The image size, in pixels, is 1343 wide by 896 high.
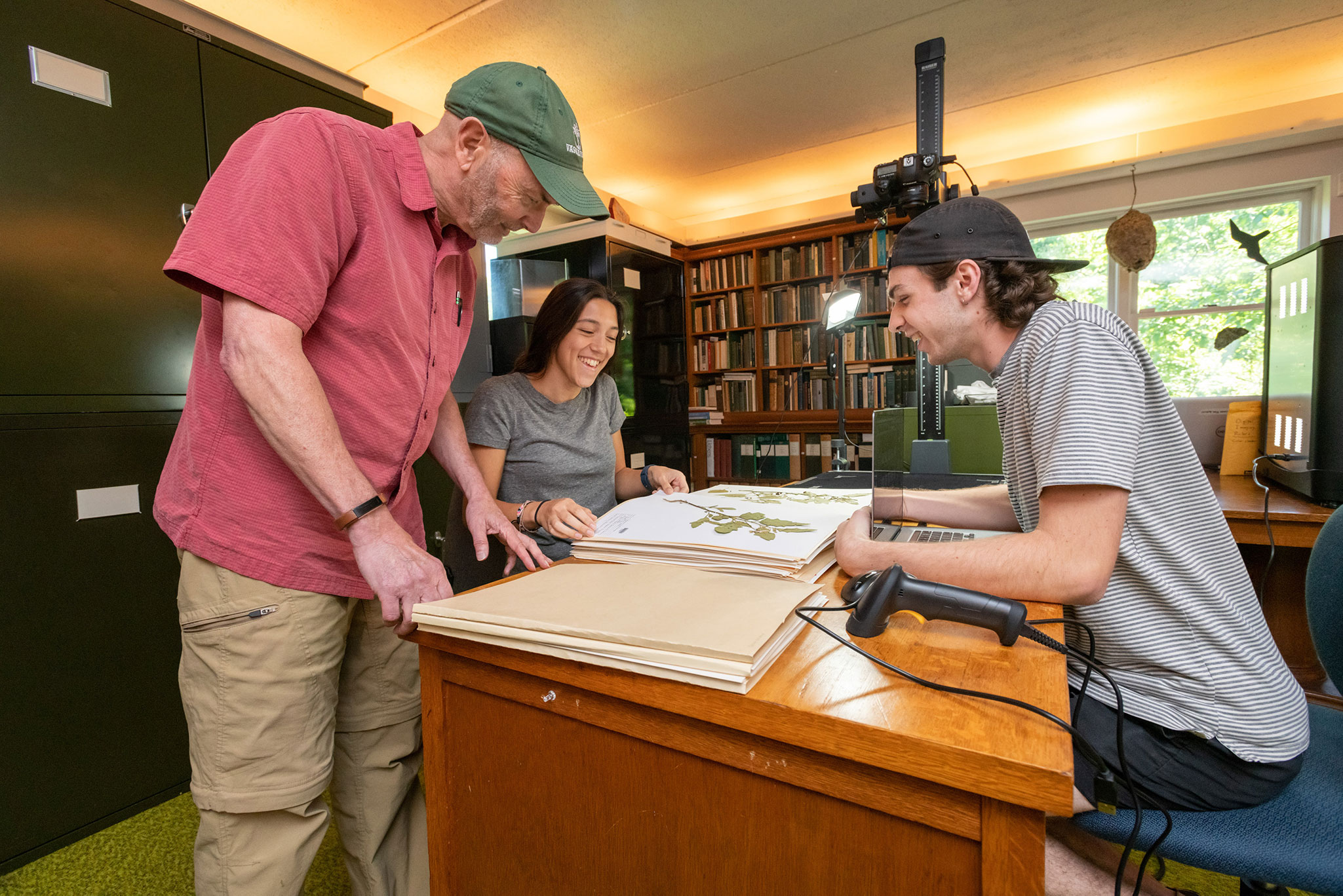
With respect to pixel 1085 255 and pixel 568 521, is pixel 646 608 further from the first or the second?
pixel 1085 255

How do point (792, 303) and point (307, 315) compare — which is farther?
point (792, 303)

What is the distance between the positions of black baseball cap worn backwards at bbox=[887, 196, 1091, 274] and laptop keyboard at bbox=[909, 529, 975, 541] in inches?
17.2

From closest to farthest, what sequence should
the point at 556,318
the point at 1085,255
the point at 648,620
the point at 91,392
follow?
the point at 648,620 → the point at 91,392 → the point at 556,318 → the point at 1085,255

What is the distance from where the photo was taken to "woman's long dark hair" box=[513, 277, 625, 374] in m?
1.68

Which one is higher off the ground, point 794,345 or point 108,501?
point 794,345

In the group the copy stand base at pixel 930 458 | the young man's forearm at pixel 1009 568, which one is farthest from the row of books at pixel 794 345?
the young man's forearm at pixel 1009 568

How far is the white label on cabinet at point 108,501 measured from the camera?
153 centimetres

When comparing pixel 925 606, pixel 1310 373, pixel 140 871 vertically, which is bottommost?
pixel 140 871

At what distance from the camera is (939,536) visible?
99 cm

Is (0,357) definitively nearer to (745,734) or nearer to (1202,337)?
(745,734)

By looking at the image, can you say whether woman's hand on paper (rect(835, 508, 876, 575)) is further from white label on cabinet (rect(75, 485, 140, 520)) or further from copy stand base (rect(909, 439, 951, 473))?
white label on cabinet (rect(75, 485, 140, 520))

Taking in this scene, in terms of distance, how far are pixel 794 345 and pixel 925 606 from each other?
194 inches

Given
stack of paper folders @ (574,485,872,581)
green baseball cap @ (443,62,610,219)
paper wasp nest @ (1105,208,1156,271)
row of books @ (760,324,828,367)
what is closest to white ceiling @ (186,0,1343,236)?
paper wasp nest @ (1105,208,1156,271)

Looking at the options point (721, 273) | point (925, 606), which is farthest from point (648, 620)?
point (721, 273)
